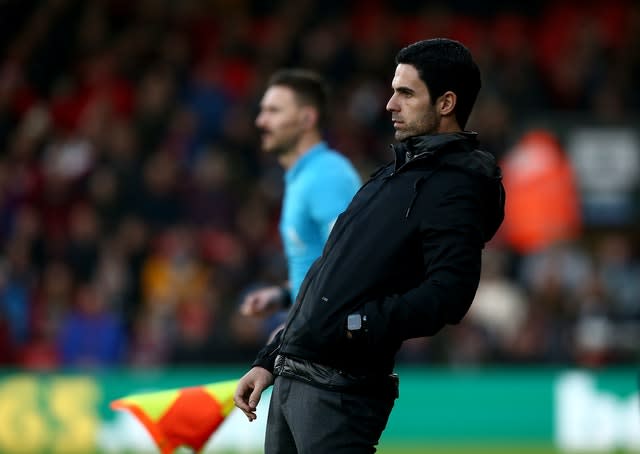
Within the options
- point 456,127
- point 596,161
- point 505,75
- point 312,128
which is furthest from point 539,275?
point 456,127

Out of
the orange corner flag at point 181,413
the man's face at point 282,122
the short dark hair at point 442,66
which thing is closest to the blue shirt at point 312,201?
the man's face at point 282,122

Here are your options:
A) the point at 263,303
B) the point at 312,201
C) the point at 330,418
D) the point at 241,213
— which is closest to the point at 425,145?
the point at 330,418

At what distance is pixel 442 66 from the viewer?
3.85 m

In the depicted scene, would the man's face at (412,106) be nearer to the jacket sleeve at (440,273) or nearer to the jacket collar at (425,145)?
the jacket collar at (425,145)

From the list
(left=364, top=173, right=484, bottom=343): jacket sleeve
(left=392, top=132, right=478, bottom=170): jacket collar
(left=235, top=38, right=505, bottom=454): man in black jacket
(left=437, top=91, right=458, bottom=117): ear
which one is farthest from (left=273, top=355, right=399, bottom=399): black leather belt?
(left=437, top=91, right=458, bottom=117): ear

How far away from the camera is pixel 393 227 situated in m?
3.82

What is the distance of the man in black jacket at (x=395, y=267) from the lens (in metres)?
3.72

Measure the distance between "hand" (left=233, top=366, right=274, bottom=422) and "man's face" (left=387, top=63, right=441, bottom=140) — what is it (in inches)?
34.2

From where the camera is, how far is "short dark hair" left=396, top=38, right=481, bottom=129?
3852 millimetres

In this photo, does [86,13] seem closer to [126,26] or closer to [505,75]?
[126,26]

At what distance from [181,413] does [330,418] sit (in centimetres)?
102

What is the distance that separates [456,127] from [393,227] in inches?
15.8

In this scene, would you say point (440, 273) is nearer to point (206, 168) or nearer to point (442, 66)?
point (442, 66)

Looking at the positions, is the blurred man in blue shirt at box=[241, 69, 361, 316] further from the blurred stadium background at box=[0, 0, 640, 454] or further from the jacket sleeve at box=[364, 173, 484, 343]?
the blurred stadium background at box=[0, 0, 640, 454]
